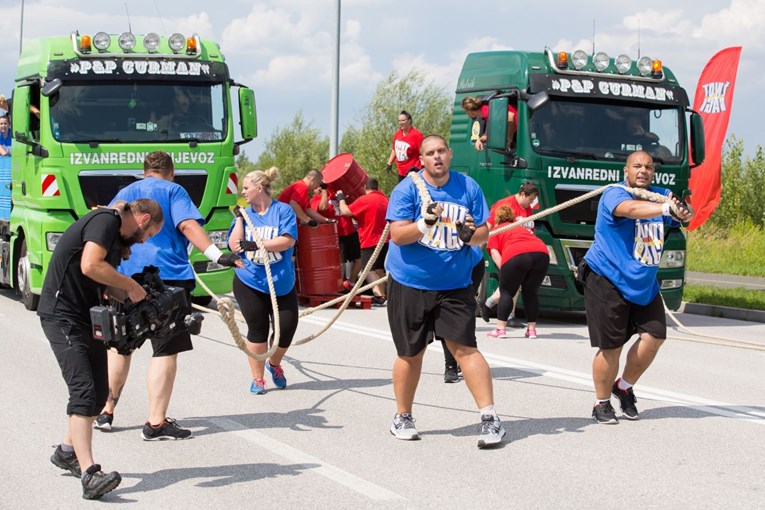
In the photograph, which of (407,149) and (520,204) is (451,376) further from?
(407,149)

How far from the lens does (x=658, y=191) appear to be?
8.02 m

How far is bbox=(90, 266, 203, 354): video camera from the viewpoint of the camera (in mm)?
5871

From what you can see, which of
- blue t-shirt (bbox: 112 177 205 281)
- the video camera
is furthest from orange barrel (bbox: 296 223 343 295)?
the video camera

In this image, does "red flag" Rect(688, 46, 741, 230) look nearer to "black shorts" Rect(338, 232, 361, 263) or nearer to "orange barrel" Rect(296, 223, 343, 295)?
"black shorts" Rect(338, 232, 361, 263)

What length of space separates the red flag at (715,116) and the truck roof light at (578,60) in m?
5.63

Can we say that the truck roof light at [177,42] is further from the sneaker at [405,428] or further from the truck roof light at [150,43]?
the sneaker at [405,428]

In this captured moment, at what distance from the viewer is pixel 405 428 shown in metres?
7.34

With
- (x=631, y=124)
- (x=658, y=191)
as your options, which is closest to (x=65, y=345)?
(x=658, y=191)

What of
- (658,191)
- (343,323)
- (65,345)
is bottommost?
(343,323)

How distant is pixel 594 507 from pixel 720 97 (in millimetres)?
14824

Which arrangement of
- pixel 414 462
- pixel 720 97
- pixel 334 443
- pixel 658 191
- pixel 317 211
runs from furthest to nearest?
pixel 720 97 < pixel 317 211 < pixel 658 191 < pixel 334 443 < pixel 414 462

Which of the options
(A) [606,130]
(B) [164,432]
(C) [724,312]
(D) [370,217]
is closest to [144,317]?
(B) [164,432]

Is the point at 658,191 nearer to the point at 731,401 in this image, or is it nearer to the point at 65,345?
the point at 731,401

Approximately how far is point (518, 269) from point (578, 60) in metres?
3.13
